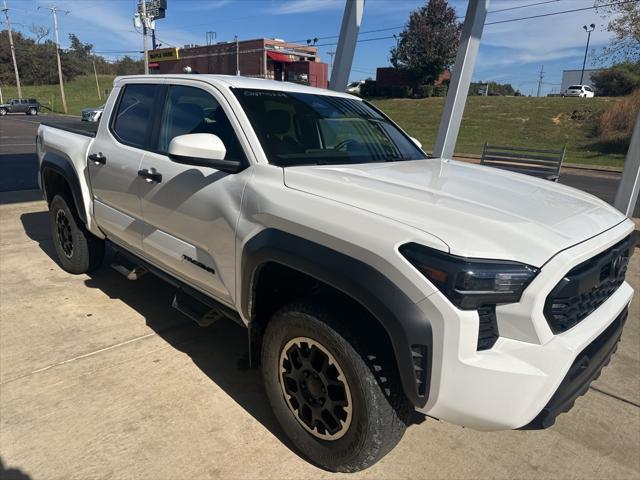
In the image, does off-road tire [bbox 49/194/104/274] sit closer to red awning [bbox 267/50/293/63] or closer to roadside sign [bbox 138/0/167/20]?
roadside sign [bbox 138/0/167/20]

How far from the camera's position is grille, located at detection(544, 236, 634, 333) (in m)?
1.83

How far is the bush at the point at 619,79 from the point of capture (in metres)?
39.9

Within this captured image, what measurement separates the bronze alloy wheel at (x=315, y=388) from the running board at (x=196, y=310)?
703mm

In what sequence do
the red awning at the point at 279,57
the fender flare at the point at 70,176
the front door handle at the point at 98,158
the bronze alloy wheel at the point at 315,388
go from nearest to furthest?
the bronze alloy wheel at the point at 315,388, the front door handle at the point at 98,158, the fender flare at the point at 70,176, the red awning at the point at 279,57

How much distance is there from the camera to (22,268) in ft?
16.1

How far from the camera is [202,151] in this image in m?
2.47

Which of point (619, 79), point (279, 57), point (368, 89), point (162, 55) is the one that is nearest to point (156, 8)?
point (162, 55)

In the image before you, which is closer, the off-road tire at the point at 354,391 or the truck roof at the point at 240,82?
the off-road tire at the point at 354,391

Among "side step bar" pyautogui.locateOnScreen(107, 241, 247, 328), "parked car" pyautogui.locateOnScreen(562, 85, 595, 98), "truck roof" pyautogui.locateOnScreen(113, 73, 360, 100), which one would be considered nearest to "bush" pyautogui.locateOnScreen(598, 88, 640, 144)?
"truck roof" pyautogui.locateOnScreen(113, 73, 360, 100)

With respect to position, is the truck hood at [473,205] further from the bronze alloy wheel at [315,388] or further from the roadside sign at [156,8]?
the roadside sign at [156,8]

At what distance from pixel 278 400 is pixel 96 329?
6.21 feet

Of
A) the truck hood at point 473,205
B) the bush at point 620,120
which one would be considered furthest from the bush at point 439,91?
the truck hood at point 473,205

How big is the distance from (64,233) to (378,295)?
393cm

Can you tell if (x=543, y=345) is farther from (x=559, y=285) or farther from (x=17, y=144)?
(x=17, y=144)
